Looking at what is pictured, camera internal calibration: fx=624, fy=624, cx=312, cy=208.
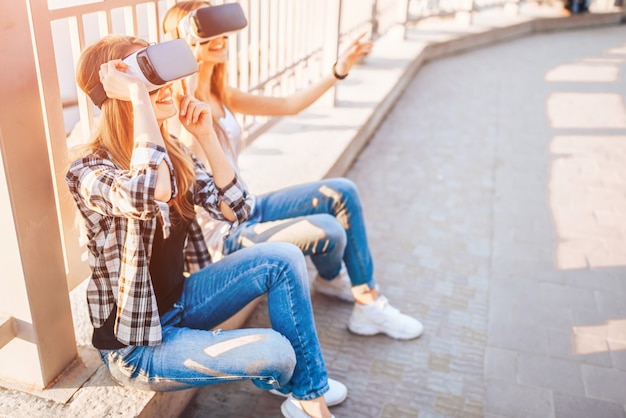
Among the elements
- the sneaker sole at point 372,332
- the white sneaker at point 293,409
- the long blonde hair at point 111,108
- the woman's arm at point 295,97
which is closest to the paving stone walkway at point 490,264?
the sneaker sole at point 372,332

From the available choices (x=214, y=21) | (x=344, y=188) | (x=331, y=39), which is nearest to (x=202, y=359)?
(x=344, y=188)

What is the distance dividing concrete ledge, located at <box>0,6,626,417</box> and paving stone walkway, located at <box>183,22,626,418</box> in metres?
0.26

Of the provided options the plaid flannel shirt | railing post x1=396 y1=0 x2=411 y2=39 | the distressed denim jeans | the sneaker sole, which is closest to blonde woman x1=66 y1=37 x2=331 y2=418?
the plaid flannel shirt

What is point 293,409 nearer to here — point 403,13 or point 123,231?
point 123,231

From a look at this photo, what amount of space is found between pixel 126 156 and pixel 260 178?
1915 mm

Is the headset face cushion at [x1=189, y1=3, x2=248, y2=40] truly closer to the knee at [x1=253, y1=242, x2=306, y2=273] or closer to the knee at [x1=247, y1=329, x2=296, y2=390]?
the knee at [x1=253, y1=242, x2=306, y2=273]

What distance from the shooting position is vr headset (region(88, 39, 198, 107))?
5.62ft

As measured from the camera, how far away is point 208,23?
232 centimetres

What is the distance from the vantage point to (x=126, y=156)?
1.84 metres

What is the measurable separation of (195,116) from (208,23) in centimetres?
47

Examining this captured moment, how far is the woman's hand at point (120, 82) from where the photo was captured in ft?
5.56

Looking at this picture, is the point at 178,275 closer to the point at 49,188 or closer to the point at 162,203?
the point at 162,203

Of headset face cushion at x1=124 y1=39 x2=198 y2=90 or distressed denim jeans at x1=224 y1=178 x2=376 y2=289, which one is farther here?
distressed denim jeans at x1=224 y1=178 x2=376 y2=289

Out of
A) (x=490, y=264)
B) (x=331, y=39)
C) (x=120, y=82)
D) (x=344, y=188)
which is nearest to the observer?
(x=120, y=82)
